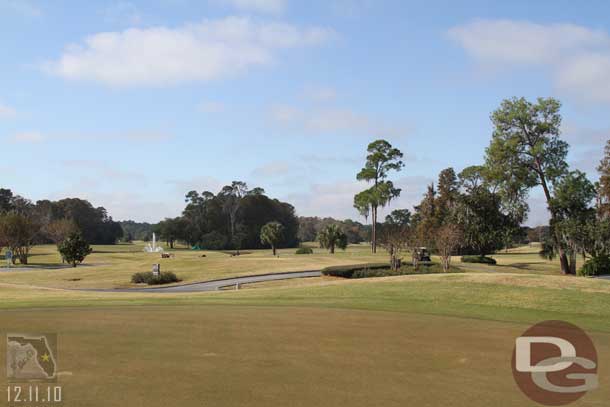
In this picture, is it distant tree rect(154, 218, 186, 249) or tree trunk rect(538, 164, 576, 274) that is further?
distant tree rect(154, 218, 186, 249)

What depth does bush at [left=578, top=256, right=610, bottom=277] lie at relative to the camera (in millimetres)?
49562

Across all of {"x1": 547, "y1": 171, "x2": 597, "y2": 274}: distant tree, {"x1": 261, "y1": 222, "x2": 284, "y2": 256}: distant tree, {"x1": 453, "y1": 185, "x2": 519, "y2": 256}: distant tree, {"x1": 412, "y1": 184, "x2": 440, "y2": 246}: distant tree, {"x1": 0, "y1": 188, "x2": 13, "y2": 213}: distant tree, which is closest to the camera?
{"x1": 547, "y1": 171, "x2": 597, "y2": 274}: distant tree

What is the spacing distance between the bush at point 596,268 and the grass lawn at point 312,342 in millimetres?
21358

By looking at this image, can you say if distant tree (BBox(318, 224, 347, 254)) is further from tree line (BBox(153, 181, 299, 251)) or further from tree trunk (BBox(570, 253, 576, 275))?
tree line (BBox(153, 181, 299, 251))

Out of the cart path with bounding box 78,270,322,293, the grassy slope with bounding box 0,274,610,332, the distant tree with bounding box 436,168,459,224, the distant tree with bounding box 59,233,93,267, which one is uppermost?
the distant tree with bounding box 436,168,459,224

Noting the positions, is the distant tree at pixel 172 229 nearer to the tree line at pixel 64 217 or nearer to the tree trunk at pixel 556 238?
the tree line at pixel 64 217

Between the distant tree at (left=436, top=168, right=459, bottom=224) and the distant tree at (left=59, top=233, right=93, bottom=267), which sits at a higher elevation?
the distant tree at (left=436, top=168, right=459, bottom=224)

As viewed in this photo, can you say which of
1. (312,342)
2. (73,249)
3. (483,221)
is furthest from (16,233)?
(312,342)

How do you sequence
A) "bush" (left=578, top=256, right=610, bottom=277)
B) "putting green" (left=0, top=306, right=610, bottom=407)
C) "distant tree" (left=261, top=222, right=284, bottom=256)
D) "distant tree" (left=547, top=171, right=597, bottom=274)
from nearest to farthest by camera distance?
"putting green" (left=0, top=306, right=610, bottom=407) → "bush" (left=578, top=256, right=610, bottom=277) → "distant tree" (left=547, top=171, right=597, bottom=274) → "distant tree" (left=261, top=222, right=284, bottom=256)

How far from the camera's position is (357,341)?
16094 millimetres

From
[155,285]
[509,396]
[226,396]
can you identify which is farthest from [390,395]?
[155,285]

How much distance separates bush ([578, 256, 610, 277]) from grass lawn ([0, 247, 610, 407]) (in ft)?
70.1

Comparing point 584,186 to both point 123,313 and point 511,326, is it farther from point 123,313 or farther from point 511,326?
point 123,313

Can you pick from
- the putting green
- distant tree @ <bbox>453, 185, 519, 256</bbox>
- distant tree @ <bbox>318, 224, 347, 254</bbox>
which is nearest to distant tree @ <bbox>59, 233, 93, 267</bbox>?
distant tree @ <bbox>318, 224, 347, 254</bbox>
